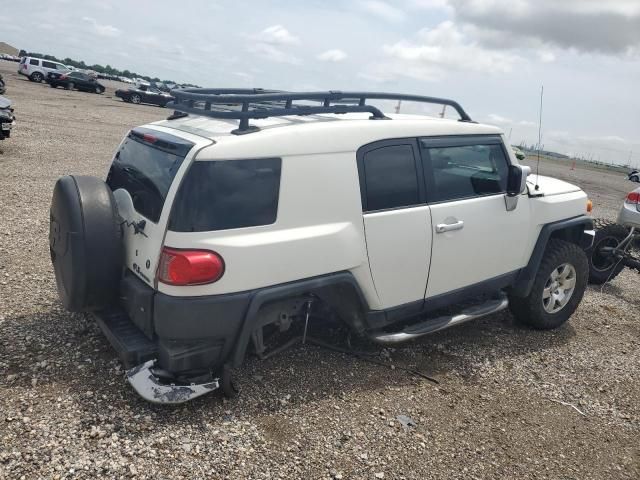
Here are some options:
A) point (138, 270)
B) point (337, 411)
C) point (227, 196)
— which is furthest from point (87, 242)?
point (337, 411)

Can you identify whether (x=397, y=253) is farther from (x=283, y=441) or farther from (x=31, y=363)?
(x=31, y=363)

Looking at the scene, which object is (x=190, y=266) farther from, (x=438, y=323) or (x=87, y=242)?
(x=438, y=323)

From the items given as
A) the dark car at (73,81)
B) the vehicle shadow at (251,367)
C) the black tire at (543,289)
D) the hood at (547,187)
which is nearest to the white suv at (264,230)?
the vehicle shadow at (251,367)

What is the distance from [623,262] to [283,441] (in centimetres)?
506

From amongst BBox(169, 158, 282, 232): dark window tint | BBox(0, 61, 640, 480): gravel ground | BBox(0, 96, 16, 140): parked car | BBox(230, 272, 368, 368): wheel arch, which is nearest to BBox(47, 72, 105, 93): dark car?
BBox(0, 96, 16, 140): parked car

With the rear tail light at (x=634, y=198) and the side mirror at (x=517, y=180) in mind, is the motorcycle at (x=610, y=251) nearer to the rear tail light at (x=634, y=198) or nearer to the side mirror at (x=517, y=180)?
the rear tail light at (x=634, y=198)

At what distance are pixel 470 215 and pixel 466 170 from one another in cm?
37

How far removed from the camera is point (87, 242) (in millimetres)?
3031

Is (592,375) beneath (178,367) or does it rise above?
beneath

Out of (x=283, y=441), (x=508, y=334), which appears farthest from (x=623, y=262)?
(x=283, y=441)

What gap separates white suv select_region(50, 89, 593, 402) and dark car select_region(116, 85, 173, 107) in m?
32.9

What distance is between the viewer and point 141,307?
3.02 meters

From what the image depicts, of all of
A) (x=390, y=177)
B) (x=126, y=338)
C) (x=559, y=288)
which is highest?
(x=390, y=177)

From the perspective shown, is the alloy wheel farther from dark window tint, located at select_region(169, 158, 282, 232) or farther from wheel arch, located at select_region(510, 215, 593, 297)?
dark window tint, located at select_region(169, 158, 282, 232)
